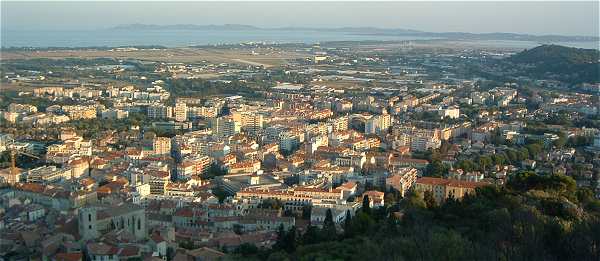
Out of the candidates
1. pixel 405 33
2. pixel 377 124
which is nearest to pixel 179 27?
pixel 405 33

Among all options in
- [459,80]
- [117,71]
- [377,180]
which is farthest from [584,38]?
[377,180]

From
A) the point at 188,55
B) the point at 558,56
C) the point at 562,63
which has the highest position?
the point at 558,56

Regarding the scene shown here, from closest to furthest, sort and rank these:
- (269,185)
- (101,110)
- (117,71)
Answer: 1. (269,185)
2. (101,110)
3. (117,71)

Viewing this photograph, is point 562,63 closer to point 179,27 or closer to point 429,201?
point 429,201

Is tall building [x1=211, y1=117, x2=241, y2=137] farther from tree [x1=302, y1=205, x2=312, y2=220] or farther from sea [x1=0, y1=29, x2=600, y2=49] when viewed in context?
sea [x1=0, y1=29, x2=600, y2=49]

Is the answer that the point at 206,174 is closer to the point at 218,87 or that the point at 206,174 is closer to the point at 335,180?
the point at 335,180

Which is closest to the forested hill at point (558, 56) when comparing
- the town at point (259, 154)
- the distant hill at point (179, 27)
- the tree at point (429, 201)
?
the town at point (259, 154)
